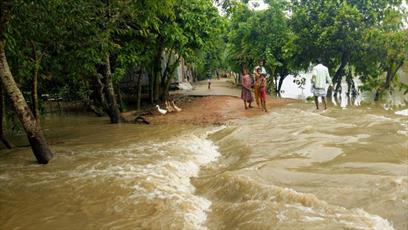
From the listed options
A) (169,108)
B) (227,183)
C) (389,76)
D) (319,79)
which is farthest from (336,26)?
(227,183)

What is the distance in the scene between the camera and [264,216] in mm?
4656

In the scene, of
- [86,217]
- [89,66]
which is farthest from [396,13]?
[86,217]

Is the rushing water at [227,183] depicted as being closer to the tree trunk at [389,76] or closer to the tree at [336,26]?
the tree at [336,26]

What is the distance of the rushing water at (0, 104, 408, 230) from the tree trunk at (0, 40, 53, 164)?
0.29 metres

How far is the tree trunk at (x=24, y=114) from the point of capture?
734 centimetres

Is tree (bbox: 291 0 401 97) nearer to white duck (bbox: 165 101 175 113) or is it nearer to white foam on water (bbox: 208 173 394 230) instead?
white duck (bbox: 165 101 175 113)

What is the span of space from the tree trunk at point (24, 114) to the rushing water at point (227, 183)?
0.29 m

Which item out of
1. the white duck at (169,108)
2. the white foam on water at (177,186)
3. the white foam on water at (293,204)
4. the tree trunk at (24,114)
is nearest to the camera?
the white foam on water at (293,204)

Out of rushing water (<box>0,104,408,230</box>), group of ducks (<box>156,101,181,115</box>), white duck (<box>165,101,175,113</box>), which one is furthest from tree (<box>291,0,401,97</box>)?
rushing water (<box>0,104,408,230</box>)

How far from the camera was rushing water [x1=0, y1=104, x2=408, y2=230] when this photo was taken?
474 cm

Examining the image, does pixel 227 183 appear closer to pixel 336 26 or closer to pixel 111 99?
pixel 111 99

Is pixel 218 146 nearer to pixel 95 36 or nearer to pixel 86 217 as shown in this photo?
pixel 95 36

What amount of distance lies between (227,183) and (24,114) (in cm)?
439

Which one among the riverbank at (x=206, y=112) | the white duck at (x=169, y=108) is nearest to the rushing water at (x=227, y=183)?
the riverbank at (x=206, y=112)
